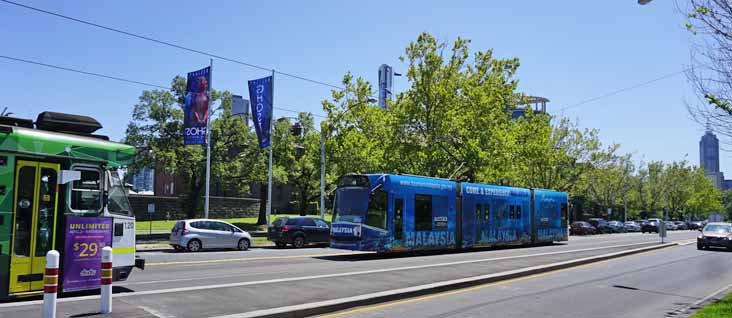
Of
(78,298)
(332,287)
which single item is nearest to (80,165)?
(78,298)

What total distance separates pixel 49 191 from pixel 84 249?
45.4 inches

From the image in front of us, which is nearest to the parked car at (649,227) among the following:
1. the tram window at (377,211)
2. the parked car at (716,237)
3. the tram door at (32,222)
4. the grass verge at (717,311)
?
the parked car at (716,237)

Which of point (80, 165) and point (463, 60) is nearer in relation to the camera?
point (80, 165)

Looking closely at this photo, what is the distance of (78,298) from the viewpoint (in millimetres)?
9695

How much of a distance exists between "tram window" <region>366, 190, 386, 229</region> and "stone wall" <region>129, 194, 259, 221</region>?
71.4ft

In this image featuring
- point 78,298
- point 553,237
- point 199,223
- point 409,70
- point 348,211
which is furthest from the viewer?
point 409,70

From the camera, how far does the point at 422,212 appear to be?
2142 cm

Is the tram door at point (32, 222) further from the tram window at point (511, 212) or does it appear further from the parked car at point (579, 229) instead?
the parked car at point (579, 229)

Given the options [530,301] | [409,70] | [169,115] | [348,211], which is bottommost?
[530,301]

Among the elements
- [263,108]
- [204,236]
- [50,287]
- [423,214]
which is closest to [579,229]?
[263,108]

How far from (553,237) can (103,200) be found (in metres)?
26.2

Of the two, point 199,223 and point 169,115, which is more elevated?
point 169,115

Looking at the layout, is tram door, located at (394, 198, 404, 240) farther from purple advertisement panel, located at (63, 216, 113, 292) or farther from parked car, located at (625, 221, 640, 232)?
parked car, located at (625, 221, 640, 232)

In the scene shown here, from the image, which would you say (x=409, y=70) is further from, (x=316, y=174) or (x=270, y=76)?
(x=316, y=174)
